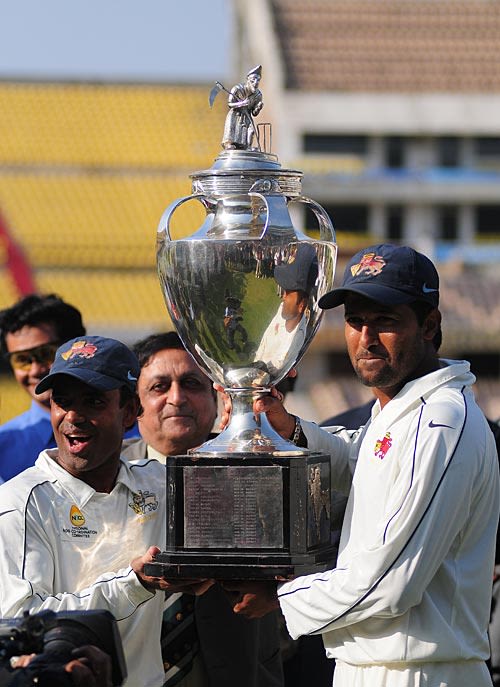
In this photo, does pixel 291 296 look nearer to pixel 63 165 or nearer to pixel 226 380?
pixel 226 380

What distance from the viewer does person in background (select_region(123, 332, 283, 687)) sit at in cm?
425

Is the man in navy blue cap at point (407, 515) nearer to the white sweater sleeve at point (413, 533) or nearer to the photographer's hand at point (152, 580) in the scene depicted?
the white sweater sleeve at point (413, 533)

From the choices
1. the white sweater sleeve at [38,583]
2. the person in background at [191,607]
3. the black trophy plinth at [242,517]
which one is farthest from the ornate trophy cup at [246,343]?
the person in background at [191,607]

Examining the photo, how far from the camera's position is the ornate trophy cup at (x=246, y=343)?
3.80 metres

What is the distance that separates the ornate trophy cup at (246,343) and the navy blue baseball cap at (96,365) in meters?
0.19

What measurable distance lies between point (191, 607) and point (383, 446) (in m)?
0.97

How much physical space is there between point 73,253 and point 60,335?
24.8 meters

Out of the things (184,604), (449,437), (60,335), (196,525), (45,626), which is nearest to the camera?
(45,626)

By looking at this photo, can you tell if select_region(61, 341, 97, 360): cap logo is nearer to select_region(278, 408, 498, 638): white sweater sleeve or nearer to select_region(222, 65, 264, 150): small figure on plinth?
select_region(222, 65, 264, 150): small figure on plinth

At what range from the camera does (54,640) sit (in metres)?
3.17

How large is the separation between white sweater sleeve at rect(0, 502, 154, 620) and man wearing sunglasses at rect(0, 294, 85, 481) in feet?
5.42

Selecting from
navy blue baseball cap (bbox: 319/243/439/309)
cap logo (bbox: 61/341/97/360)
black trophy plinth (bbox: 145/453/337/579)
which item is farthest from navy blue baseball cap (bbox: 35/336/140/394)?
navy blue baseball cap (bbox: 319/243/439/309)

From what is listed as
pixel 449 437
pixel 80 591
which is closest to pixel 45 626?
pixel 80 591

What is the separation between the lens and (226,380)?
13.4ft
